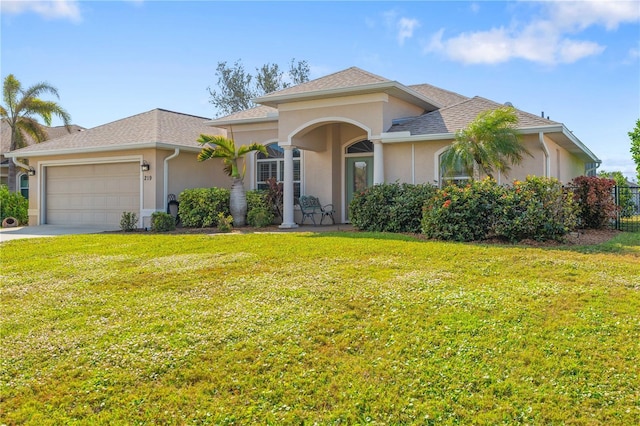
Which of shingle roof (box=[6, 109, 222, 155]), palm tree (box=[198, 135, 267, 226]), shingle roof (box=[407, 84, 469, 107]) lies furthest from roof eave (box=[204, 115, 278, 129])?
shingle roof (box=[407, 84, 469, 107])

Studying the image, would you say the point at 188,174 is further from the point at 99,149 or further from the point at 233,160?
the point at 99,149

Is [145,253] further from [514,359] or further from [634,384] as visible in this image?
[634,384]

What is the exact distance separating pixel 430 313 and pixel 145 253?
20.6ft

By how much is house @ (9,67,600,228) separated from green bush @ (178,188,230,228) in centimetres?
111

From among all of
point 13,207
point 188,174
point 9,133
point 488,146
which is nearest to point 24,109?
point 9,133

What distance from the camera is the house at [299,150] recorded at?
1446 cm

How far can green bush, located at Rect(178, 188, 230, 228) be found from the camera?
16.1m

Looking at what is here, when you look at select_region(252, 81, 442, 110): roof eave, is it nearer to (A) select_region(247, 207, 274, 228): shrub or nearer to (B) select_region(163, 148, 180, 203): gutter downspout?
(A) select_region(247, 207, 274, 228): shrub

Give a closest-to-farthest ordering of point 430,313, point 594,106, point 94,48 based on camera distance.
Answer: point 430,313
point 94,48
point 594,106

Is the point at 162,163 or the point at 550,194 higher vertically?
the point at 162,163

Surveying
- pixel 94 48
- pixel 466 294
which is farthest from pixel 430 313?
pixel 94 48

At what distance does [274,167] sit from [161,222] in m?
4.36

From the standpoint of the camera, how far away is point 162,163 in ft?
56.5

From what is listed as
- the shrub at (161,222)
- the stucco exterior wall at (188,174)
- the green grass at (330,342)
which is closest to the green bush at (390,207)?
the green grass at (330,342)
